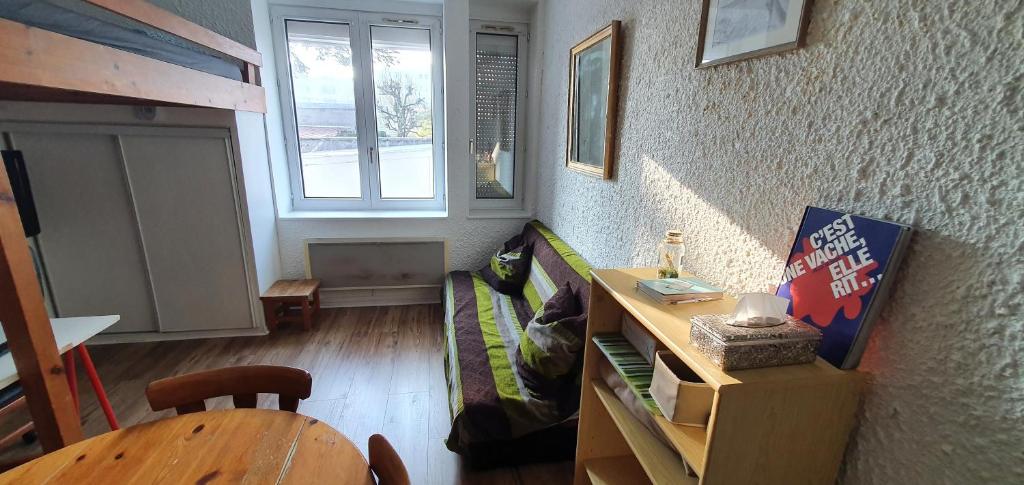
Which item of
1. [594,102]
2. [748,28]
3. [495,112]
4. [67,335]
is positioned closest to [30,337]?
[67,335]

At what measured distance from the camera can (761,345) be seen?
2.43ft

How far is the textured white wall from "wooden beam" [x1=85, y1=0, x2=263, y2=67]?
6.53 ft

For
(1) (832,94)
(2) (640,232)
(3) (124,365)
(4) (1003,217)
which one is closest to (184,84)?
(3) (124,365)

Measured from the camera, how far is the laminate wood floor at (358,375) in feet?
5.83

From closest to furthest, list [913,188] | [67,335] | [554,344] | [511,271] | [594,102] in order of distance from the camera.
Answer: [913,188] < [67,335] < [554,344] < [594,102] < [511,271]

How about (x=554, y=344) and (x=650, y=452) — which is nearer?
(x=650, y=452)

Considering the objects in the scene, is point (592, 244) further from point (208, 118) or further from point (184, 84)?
point (208, 118)

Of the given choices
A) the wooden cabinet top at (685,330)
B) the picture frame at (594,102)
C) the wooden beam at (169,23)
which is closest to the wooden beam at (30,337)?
the wooden beam at (169,23)

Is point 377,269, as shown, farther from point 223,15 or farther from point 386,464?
point 386,464

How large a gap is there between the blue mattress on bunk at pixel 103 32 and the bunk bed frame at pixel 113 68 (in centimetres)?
6

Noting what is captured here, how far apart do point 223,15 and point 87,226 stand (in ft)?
5.21

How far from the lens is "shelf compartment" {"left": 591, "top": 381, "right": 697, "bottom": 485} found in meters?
0.97

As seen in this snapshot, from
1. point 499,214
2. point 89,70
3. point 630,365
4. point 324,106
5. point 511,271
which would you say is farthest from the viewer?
point 499,214

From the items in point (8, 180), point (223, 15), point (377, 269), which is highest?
point (223, 15)
